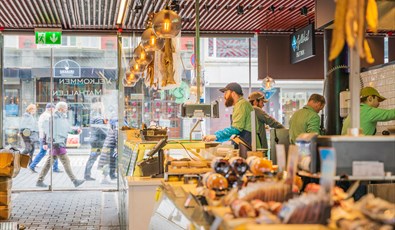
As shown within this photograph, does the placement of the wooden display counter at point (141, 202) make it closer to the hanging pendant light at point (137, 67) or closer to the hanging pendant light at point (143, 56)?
the hanging pendant light at point (143, 56)

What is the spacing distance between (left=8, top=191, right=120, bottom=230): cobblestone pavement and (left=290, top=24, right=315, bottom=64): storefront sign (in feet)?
13.6

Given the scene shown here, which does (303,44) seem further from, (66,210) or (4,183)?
(4,183)

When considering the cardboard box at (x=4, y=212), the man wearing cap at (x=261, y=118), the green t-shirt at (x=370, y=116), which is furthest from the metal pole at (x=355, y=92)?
the cardboard box at (x=4, y=212)

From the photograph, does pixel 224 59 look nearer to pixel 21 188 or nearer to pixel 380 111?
pixel 21 188

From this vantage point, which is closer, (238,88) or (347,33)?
(347,33)

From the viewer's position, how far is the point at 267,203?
8.52ft

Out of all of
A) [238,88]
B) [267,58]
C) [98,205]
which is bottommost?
[98,205]

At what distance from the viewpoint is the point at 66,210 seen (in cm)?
962

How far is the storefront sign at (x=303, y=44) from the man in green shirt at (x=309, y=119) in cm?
237

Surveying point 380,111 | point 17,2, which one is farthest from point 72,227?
point 380,111

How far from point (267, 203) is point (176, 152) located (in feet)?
10.6

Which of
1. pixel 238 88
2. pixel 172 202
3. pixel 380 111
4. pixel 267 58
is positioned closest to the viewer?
pixel 172 202

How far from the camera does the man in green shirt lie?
24.0 feet

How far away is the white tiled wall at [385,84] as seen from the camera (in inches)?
293
